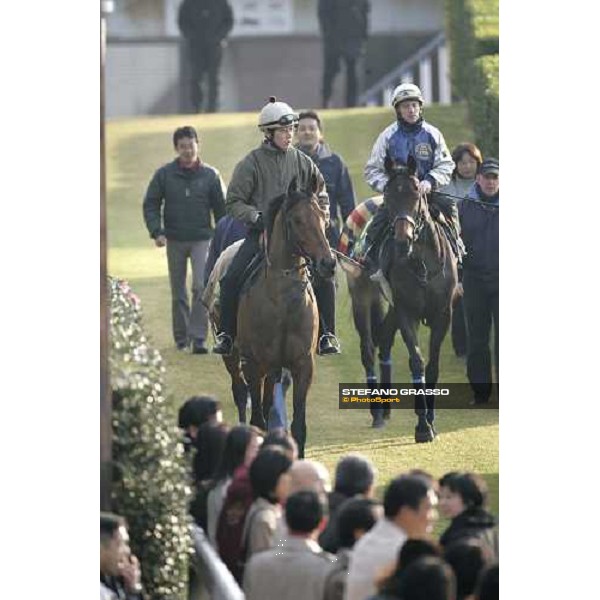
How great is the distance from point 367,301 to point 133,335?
84.2 inches

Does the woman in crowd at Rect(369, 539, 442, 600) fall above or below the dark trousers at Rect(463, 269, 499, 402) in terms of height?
below

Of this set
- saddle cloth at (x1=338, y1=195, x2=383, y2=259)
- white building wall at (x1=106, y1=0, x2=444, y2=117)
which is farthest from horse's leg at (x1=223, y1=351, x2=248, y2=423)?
white building wall at (x1=106, y1=0, x2=444, y2=117)

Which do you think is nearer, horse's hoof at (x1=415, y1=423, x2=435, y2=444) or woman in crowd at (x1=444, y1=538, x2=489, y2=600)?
woman in crowd at (x1=444, y1=538, x2=489, y2=600)

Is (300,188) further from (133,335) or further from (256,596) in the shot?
(256,596)

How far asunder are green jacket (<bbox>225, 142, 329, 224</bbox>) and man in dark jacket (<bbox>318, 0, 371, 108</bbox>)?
20.5 inches

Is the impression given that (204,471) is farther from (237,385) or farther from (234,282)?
(234,282)

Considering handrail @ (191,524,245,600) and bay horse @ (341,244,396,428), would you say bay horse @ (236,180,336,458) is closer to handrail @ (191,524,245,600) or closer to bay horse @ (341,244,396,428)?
bay horse @ (341,244,396,428)

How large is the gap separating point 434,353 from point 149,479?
2.76 meters

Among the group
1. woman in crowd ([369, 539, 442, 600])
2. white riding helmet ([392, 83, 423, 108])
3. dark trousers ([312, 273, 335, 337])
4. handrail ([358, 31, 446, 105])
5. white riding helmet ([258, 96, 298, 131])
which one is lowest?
woman in crowd ([369, 539, 442, 600])

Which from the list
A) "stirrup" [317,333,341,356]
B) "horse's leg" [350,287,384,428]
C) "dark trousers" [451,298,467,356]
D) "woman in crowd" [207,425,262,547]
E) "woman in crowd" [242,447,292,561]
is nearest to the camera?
"woman in crowd" [242,447,292,561]

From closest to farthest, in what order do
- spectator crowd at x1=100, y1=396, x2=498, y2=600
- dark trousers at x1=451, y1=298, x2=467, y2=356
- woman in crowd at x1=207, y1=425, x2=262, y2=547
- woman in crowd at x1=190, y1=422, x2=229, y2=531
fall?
spectator crowd at x1=100, y1=396, x2=498, y2=600 → woman in crowd at x1=207, y1=425, x2=262, y2=547 → woman in crowd at x1=190, y1=422, x2=229, y2=531 → dark trousers at x1=451, y1=298, x2=467, y2=356

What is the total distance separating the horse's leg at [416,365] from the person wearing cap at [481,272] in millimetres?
316

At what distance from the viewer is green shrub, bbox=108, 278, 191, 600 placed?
39.9 feet
